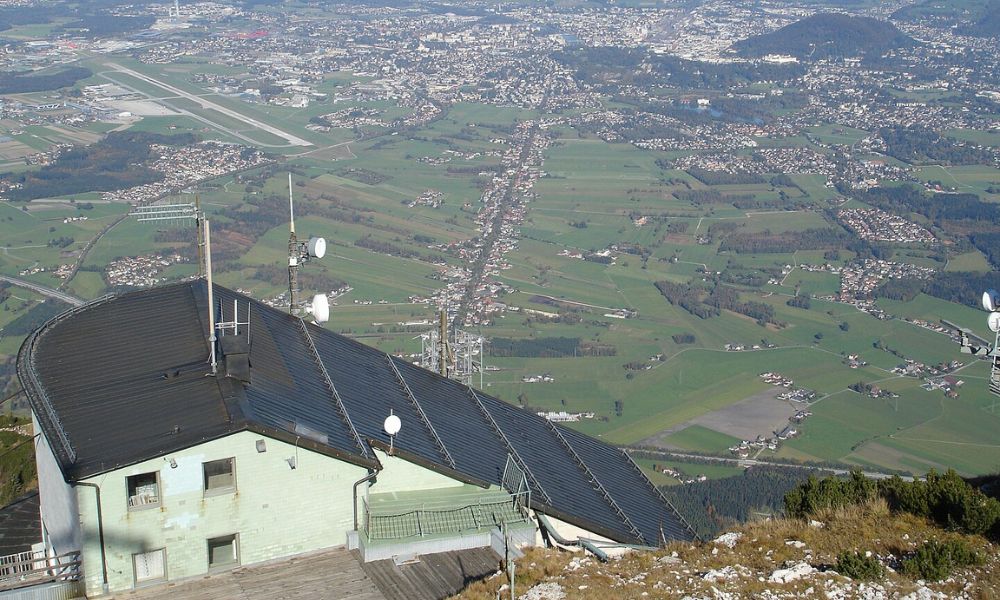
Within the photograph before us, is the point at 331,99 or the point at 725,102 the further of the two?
the point at 725,102

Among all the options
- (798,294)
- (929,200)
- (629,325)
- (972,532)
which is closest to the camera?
(972,532)

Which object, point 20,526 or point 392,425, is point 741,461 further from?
point 20,526

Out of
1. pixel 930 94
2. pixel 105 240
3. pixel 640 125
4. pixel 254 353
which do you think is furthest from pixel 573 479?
pixel 930 94

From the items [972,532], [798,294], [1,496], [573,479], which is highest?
[972,532]

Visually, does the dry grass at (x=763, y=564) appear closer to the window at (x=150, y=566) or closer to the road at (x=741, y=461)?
the window at (x=150, y=566)

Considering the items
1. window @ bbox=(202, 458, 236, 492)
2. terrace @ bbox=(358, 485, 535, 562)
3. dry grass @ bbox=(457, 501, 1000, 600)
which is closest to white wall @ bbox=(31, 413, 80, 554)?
window @ bbox=(202, 458, 236, 492)

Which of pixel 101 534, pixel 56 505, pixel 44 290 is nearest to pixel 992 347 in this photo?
pixel 101 534

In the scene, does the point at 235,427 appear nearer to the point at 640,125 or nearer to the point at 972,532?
the point at 972,532

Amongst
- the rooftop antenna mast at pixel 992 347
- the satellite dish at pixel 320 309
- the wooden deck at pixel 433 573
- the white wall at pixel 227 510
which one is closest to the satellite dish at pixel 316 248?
the satellite dish at pixel 320 309
